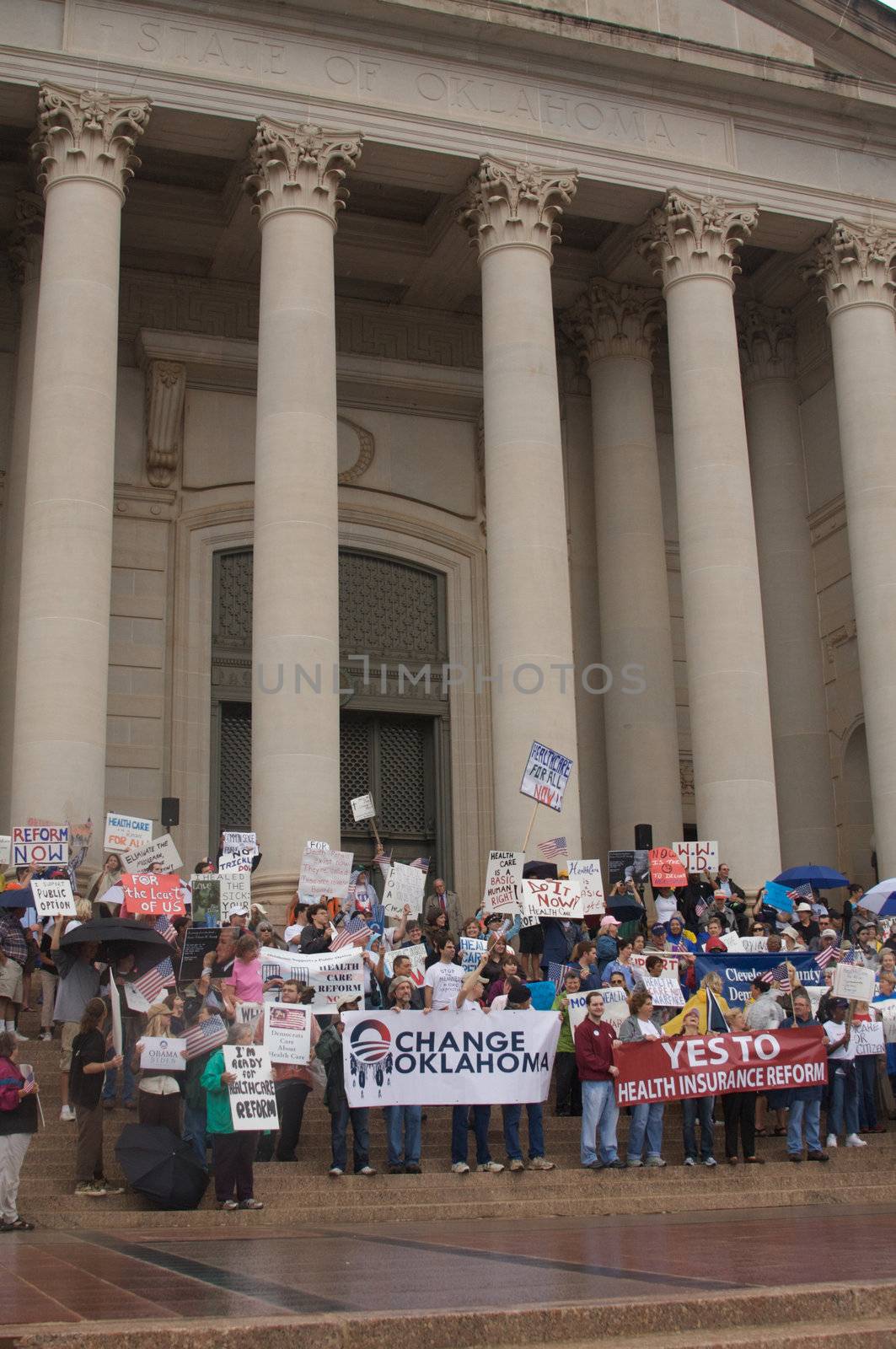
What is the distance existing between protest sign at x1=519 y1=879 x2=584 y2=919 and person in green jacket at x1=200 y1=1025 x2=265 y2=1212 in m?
7.08

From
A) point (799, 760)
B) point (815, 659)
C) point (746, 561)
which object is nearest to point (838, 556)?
point (815, 659)

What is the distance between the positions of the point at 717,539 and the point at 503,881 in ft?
29.5

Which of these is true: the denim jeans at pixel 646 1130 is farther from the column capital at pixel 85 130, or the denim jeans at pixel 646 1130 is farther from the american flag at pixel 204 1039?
the column capital at pixel 85 130

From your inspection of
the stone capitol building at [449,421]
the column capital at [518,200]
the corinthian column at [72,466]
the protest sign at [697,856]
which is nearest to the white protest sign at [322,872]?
the stone capitol building at [449,421]

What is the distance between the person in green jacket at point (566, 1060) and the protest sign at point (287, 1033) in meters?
3.12

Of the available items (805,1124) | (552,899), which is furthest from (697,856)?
(805,1124)

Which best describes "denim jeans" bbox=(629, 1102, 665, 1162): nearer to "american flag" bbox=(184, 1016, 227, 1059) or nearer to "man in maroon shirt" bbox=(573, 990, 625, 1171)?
"man in maroon shirt" bbox=(573, 990, 625, 1171)

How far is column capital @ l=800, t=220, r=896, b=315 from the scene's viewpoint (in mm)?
29547

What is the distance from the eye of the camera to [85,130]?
81.7ft

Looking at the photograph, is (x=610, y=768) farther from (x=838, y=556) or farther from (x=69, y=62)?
(x=69, y=62)

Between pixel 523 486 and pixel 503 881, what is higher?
pixel 523 486

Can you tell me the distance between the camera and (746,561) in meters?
27.1

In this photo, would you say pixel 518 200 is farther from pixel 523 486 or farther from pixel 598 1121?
pixel 598 1121

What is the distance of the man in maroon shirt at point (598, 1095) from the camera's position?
1527 cm
